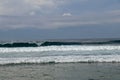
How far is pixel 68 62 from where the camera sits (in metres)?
21.9

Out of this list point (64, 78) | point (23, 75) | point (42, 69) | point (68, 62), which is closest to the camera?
point (64, 78)

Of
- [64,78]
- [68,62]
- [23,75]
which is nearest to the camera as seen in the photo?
[64,78]

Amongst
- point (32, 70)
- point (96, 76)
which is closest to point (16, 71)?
point (32, 70)

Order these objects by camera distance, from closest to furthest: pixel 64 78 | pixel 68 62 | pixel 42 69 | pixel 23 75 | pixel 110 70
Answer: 1. pixel 64 78
2. pixel 23 75
3. pixel 110 70
4. pixel 42 69
5. pixel 68 62

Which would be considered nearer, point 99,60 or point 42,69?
point 42,69

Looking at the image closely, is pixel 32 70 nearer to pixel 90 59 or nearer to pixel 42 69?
pixel 42 69

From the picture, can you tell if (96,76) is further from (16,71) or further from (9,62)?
(9,62)

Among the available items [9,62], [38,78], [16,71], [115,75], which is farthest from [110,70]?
[9,62]

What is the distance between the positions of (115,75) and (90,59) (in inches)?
270

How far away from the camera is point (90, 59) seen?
22.4 m

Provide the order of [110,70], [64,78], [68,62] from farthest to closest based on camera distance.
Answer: [68,62]
[110,70]
[64,78]

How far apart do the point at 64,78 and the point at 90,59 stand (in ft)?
24.9

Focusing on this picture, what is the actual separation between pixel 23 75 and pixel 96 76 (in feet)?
13.7

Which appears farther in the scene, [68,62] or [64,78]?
[68,62]
